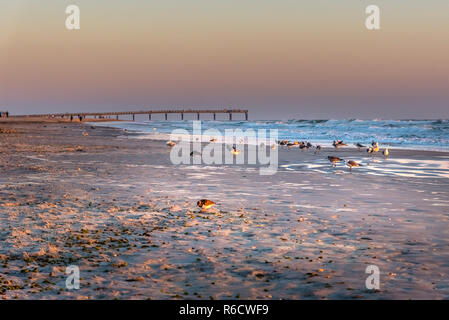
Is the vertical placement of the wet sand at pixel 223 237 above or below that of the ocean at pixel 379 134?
below

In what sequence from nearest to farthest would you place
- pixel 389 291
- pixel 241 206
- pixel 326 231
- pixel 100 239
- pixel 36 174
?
pixel 389 291
pixel 100 239
pixel 326 231
pixel 241 206
pixel 36 174

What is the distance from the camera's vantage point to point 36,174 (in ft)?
57.6

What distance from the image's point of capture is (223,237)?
9008 mm

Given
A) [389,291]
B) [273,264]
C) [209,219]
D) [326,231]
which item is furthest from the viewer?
[209,219]

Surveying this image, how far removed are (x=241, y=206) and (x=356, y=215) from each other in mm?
2920

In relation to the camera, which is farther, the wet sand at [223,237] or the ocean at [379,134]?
the ocean at [379,134]

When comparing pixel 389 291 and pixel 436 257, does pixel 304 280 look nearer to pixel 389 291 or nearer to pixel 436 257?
pixel 389 291

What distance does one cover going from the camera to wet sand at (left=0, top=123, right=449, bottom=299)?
20.8 ft

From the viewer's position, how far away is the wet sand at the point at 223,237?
6344 millimetres

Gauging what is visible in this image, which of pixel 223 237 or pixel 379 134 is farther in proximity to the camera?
pixel 379 134

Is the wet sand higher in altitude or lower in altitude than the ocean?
lower

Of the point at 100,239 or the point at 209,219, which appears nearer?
the point at 100,239

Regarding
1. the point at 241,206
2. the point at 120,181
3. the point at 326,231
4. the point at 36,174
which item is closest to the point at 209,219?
the point at 241,206
